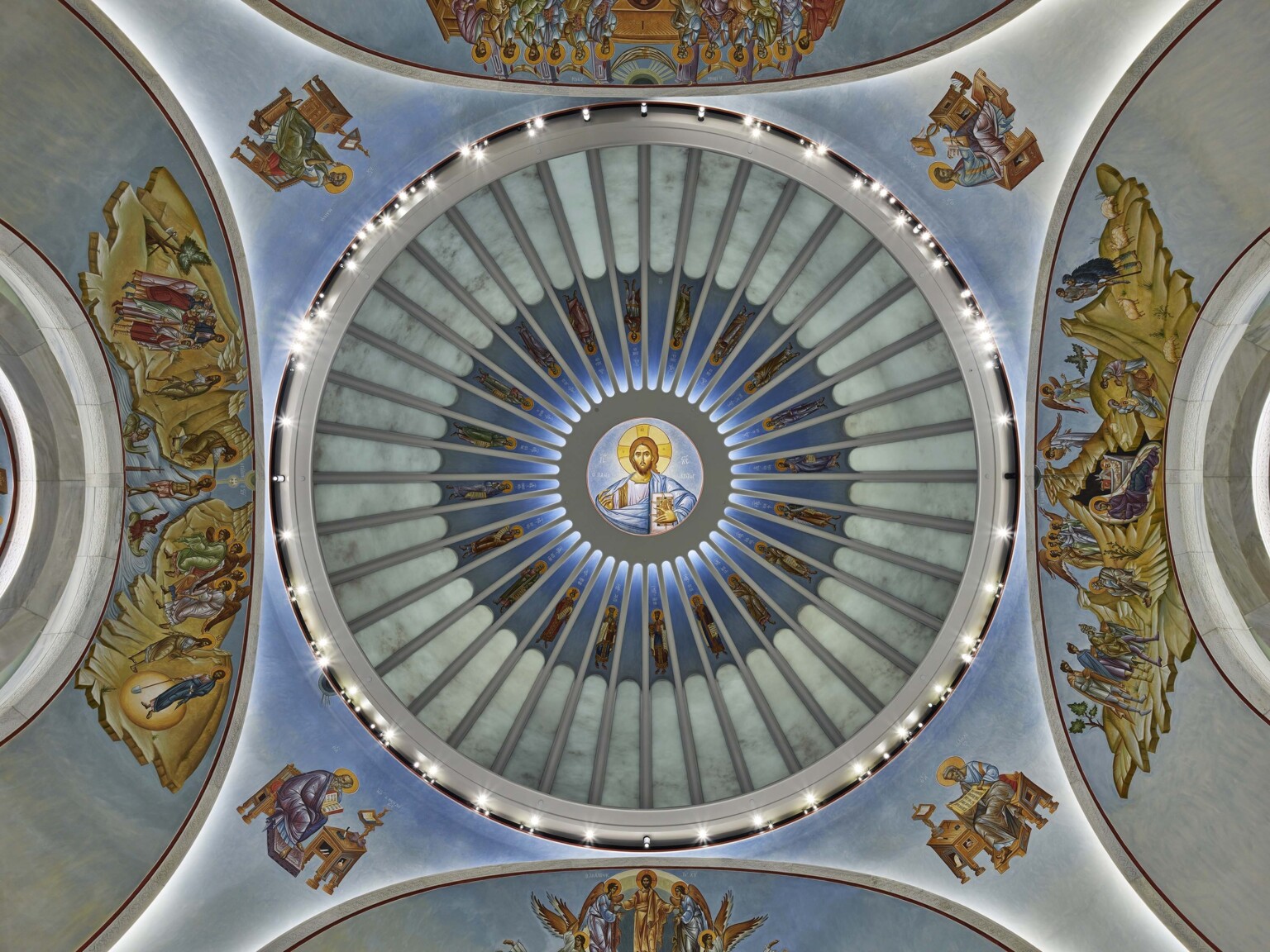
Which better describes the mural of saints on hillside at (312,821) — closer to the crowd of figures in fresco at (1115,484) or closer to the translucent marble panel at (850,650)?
the translucent marble panel at (850,650)

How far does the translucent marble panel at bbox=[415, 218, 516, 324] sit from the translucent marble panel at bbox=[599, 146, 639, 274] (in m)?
1.57

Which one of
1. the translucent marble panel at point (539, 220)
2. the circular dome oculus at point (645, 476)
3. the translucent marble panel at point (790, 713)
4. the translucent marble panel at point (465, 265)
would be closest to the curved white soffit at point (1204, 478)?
the translucent marble panel at point (790, 713)

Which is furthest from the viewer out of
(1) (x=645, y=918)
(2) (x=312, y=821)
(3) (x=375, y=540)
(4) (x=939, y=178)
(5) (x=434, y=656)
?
(5) (x=434, y=656)

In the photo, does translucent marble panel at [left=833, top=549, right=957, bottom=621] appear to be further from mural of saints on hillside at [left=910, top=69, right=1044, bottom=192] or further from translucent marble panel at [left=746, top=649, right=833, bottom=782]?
mural of saints on hillside at [left=910, top=69, right=1044, bottom=192]

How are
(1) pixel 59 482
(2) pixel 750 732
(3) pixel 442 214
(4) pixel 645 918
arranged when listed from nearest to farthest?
(1) pixel 59 482 < (3) pixel 442 214 < (4) pixel 645 918 < (2) pixel 750 732

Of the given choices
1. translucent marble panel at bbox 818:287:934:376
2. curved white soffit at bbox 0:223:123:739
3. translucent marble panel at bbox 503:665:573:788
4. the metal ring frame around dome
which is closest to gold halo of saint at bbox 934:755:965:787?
the metal ring frame around dome

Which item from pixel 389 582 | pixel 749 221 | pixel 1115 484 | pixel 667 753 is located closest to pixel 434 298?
pixel 389 582

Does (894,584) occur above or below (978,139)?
below

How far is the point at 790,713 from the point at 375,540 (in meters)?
5.68

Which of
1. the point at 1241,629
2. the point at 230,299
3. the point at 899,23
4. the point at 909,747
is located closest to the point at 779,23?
the point at 899,23

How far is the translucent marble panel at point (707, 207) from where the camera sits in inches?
420

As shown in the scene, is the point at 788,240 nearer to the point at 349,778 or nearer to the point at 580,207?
the point at 580,207

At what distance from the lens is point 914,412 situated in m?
11.5

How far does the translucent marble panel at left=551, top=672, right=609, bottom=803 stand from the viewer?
11.8 meters
